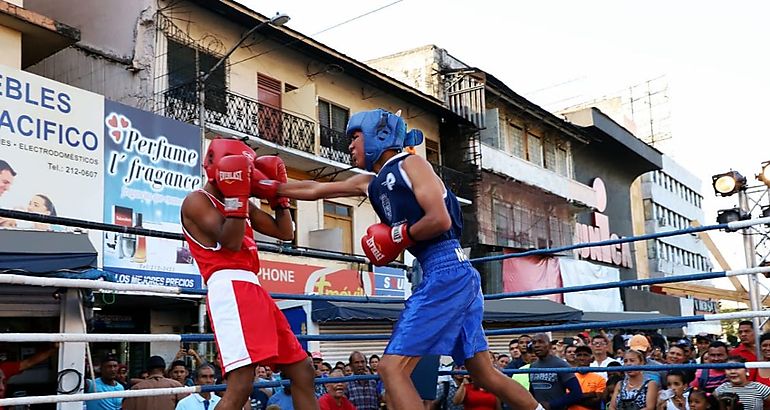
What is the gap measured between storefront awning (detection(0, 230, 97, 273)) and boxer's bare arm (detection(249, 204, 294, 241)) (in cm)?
356

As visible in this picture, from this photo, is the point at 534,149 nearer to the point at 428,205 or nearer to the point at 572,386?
the point at 572,386

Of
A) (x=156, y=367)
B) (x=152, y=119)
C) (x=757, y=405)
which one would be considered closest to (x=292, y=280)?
(x=152, y=119)

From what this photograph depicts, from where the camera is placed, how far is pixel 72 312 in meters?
6.91

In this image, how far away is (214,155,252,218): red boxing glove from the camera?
3.19 metres

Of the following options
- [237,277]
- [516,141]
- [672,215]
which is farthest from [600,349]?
[672,215]

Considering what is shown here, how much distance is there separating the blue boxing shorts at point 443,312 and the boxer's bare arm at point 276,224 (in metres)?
0.67

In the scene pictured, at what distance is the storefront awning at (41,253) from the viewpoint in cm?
650

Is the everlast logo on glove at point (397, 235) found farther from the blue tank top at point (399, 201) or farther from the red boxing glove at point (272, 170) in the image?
the red boxing glove at point (272, 170)

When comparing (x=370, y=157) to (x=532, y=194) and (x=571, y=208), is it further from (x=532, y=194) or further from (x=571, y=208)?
(x=571, y=208)

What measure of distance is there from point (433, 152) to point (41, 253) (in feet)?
→ 50.4

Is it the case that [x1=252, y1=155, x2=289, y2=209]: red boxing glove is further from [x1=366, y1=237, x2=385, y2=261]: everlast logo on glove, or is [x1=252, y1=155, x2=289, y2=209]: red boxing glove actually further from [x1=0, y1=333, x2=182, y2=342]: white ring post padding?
[x1=0, y1=333, x2=182, y2=342]: white ring post padding

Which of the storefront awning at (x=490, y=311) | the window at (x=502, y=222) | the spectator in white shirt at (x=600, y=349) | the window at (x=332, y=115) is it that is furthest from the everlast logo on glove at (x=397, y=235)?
the window at (x=502, y=222)

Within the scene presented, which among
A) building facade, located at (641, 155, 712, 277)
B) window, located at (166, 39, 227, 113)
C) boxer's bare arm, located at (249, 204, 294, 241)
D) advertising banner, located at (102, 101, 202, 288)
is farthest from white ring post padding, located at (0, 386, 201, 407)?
building facade, located at (641, 155, 712, 277)

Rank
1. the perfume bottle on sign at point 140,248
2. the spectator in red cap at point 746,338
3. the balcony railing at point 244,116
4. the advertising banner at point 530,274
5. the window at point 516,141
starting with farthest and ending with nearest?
1. the window at point 516,141
2. the advertising banner at point 530,274
3. the balcony railing at point 244,116
4. the perfume bottle on sign at point 140,248
5. the spectator in red cap at point 746,338
